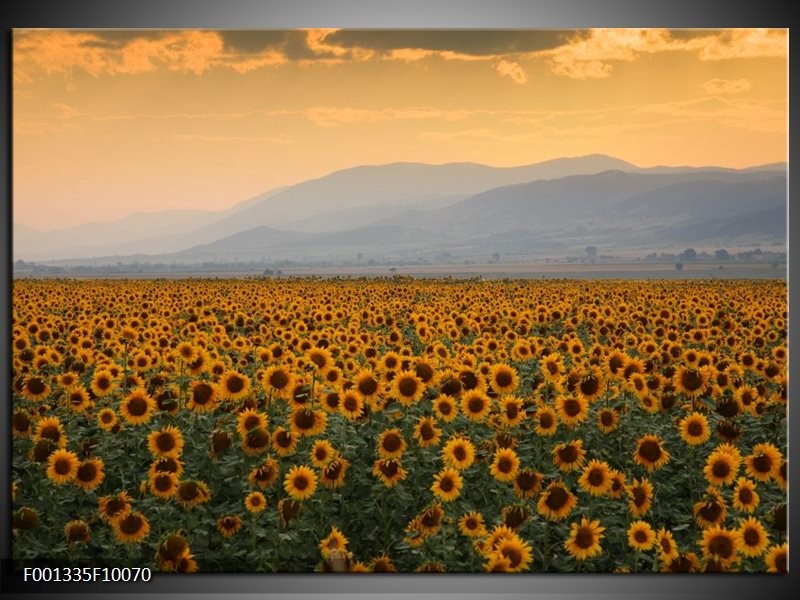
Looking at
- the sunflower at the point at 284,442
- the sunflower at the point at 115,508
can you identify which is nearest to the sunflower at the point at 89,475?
the sunflower at the point at 115,508

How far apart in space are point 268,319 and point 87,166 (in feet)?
7.61

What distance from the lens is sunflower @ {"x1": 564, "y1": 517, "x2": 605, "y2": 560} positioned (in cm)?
539

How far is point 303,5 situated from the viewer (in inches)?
226

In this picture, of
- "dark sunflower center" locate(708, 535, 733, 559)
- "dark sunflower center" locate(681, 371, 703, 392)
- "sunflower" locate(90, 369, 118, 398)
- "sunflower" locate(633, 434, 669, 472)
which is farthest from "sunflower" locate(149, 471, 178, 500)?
"dark sunflower center" locate(681, 371, 703, 392)

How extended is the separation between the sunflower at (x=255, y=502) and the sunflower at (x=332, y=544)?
41 cm

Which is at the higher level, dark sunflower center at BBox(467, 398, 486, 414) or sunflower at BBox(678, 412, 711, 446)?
dark sunflower center at BBox(467, 398, 486, 414)

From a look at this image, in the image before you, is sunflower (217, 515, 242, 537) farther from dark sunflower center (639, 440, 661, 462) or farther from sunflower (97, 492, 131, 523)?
dark sunflower center (639, 440, 661, 462)

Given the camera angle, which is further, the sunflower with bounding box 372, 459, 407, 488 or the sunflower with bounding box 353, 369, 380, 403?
the sunflower with bounding box 353, 369, 380, 403

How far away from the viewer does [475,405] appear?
6.19 metres

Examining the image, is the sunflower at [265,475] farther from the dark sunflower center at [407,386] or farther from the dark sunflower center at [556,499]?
the dark sunflower center at [556,499]

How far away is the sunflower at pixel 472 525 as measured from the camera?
5.39m

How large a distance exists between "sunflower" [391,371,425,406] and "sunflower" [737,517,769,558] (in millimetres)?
2062

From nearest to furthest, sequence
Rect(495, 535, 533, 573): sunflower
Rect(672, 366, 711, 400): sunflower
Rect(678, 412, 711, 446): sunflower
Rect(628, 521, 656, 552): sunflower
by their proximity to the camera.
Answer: Rect(495, 535, 533, 573): sunflower < Rect(628, 521, 656, 552): sunflower < Rect(678, 412, 711, 446): sunflower < Rect(672, 366, 711, 400): sunflower

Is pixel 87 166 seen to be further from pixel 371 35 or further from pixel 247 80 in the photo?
pixel 371 35
